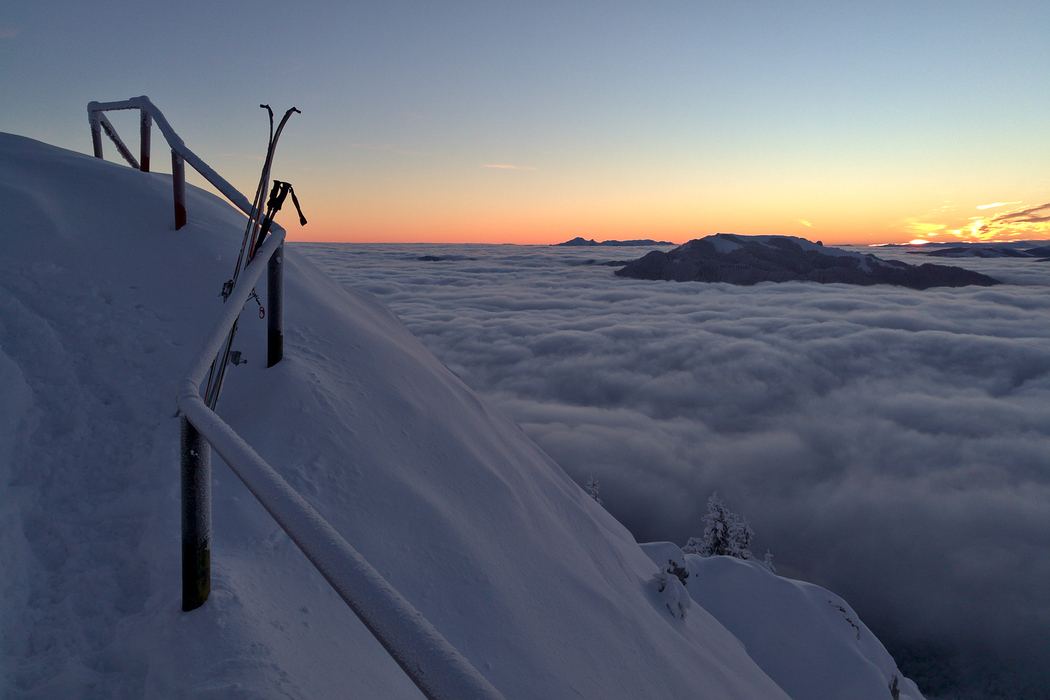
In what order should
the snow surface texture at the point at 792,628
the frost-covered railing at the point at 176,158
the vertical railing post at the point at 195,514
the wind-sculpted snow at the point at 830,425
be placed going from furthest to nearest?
the wind-sculpted snow at the point at 830,425 → the snow surface texture at the point at 792,628 → the frost-covered railing at the point at 176,158 → the vertical railing post at the point at 195,514

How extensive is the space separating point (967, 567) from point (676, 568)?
68347 mm

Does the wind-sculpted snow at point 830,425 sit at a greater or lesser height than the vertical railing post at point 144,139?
lesser

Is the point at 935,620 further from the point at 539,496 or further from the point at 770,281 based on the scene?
the point at 770,281

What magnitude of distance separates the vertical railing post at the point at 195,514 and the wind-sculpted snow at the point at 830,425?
56006mm

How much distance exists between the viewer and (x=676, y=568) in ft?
25.5

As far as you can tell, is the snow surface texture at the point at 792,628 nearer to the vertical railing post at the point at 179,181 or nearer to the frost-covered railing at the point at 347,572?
the frost-covered railing at the point at 347,572

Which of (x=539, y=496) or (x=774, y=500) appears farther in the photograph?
(x=774, y=500)

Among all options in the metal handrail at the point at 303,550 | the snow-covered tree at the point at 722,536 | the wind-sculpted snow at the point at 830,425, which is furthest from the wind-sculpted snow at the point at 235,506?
the wind-sculpted snow at the point at 830,425

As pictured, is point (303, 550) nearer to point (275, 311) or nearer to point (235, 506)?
point (235, 506)

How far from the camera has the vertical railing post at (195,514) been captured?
1.55 metres

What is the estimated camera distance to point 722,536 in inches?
1109

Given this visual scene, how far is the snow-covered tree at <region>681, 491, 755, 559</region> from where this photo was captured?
27.6 meters

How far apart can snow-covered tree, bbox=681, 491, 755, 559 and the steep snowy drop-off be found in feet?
84.0

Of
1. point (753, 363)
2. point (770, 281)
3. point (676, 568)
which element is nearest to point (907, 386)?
point (753, 363)
